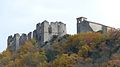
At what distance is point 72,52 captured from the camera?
71.8 m

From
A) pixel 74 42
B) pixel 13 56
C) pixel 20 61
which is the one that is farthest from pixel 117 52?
pixel 13 56

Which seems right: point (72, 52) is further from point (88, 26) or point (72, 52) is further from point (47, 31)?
point (47, 31)

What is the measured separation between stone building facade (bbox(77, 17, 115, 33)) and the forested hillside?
213cm

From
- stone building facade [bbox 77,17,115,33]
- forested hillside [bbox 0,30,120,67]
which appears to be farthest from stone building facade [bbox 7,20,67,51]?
stone building facade [bbox 77,17,115,33]

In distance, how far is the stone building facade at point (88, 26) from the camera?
7606 centimetres

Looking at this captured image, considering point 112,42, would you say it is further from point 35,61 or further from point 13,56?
point 13,56

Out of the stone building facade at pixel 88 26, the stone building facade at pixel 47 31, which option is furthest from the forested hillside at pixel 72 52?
the stone building facade at pixel 88 26

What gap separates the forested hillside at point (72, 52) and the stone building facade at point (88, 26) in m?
2.13

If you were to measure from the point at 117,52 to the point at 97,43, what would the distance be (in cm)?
693

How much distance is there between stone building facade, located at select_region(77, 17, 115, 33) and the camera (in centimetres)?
7606

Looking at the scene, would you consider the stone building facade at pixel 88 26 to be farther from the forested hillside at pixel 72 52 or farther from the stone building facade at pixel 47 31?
the stone building facade at pixel 47 31

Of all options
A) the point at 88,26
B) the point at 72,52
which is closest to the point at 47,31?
the point at 88,26

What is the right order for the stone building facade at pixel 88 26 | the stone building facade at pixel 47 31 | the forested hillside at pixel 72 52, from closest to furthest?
the forested hillside at pixel 72 52, the stone building facade at pixel 88 26, the stone building facade at pixel 47 31

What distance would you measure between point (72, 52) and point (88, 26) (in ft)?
20.3
